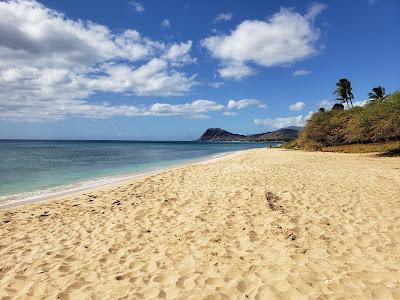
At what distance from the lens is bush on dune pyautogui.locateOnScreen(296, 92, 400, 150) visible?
26.1 m

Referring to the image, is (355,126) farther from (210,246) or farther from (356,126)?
(210,246)

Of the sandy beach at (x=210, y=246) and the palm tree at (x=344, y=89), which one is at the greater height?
the palm tree at (x=344, y=89)

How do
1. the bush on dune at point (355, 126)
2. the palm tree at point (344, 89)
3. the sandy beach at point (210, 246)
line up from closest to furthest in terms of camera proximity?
the sandy beach at point (210, 246) < the bush on dune at point (355, 126) < the palm tree at point (344, 89)

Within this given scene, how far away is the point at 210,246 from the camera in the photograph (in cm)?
700

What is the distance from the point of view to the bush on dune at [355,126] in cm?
2611

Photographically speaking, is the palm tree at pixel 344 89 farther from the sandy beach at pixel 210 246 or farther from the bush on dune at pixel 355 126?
the sandy beach at pixel 210 246

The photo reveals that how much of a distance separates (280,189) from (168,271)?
7.45m

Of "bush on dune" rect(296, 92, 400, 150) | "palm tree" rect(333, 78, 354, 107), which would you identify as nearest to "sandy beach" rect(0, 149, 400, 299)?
"bush on dune" rect(296, 92, 400, 150)

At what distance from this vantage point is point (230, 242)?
7160 mm

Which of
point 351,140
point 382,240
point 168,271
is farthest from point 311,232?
point 351,140

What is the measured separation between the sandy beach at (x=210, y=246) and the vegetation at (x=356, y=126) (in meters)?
16.8

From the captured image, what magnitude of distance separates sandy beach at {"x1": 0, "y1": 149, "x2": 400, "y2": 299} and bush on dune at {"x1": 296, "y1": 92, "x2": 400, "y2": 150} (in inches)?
656

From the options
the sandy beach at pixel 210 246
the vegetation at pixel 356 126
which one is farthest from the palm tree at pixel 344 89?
the sandy beach at pixel 210 246

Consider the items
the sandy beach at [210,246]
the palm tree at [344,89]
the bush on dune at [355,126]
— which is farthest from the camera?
the palm tree at [344,89]
